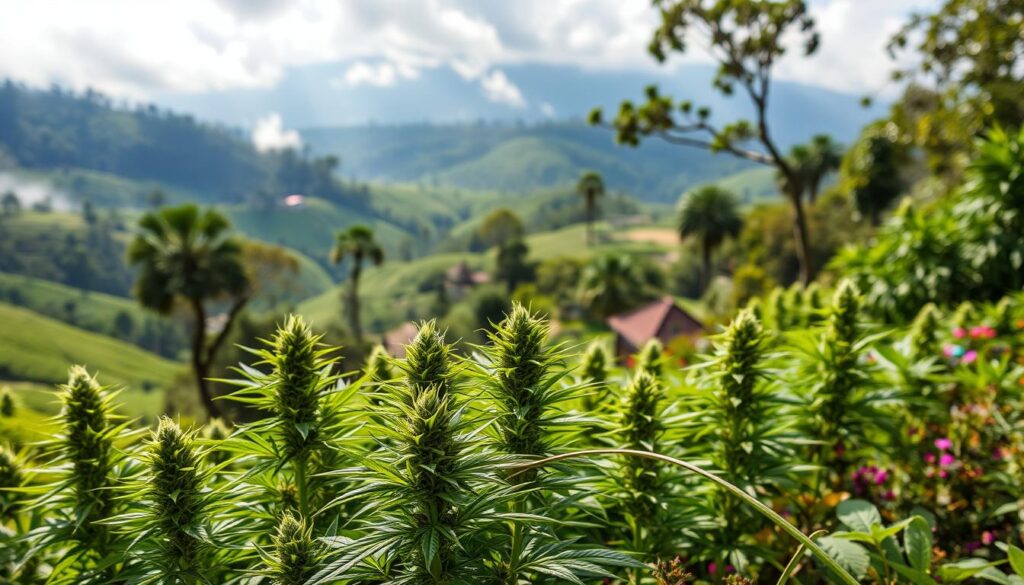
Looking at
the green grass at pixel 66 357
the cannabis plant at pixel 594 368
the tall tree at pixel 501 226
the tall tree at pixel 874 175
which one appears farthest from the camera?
the tall tree at pixel 501 226

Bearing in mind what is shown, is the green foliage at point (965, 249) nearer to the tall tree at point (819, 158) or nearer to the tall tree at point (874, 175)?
the tall tree at point (874, 175)

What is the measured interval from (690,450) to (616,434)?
55 cm

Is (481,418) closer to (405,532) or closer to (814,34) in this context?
(405,532)

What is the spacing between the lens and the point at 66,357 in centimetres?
13162

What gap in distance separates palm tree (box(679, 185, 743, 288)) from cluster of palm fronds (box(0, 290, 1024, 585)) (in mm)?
68482

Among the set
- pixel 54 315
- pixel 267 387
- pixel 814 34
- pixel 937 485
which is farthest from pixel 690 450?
pixel 54 315

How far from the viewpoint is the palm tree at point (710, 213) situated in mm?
69562

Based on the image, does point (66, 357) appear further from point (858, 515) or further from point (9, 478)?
point (858, 515)

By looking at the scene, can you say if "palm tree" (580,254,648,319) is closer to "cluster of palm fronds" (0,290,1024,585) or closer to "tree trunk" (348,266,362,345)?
"tree trunk" (348,266,362,345)

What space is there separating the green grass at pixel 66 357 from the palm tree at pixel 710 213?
9962 cm

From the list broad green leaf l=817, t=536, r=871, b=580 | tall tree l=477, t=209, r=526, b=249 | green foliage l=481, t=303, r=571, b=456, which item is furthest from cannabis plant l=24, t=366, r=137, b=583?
tall tree l=477, t=209, r=526, b=249

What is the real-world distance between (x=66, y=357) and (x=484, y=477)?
535 ft

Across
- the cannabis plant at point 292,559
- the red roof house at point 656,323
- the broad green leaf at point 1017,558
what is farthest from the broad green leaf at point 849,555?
the red roof house at point 656,323

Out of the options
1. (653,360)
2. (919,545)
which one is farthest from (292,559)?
(919,545)
